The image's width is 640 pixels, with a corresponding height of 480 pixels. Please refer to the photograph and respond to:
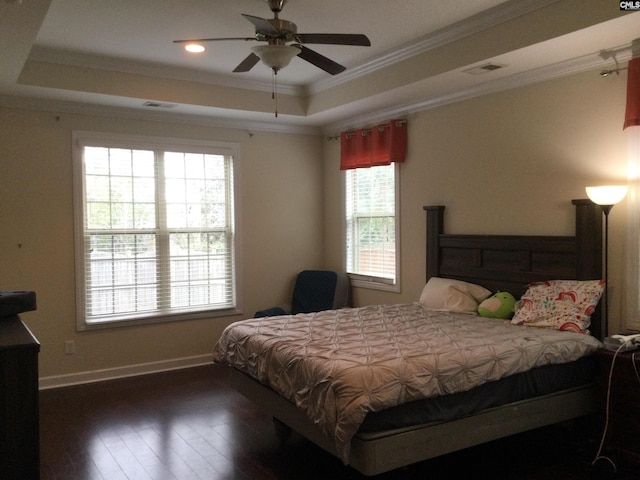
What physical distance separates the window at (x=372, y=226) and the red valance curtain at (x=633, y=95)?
2317mm

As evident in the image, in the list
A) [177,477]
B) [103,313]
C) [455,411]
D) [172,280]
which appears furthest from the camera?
[172,280]

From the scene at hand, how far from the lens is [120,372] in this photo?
522cm

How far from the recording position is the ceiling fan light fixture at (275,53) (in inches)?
122

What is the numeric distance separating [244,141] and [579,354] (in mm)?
3949

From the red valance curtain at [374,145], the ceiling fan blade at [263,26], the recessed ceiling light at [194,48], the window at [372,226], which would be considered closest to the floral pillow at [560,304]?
the window at [372,226]

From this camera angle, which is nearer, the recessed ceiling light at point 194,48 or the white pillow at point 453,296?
the recessed ceiling light at point 194,48

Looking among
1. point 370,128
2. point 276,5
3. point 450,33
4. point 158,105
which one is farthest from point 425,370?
point 158,105

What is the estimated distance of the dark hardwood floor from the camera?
3.15 meters

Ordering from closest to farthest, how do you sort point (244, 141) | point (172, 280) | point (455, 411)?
point (455, 411) < point (172, 280) < point (244, 141)

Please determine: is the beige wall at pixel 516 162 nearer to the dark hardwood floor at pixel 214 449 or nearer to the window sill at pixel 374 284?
the window sill at pixel 374 284

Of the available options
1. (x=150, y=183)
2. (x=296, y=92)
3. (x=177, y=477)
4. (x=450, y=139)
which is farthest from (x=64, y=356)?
(x=450, y=139)

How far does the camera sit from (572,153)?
3869mm

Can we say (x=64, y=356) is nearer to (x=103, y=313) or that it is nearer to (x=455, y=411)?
(x=103, y=313)

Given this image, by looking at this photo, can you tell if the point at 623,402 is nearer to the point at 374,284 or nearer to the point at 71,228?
the point at 374,284
